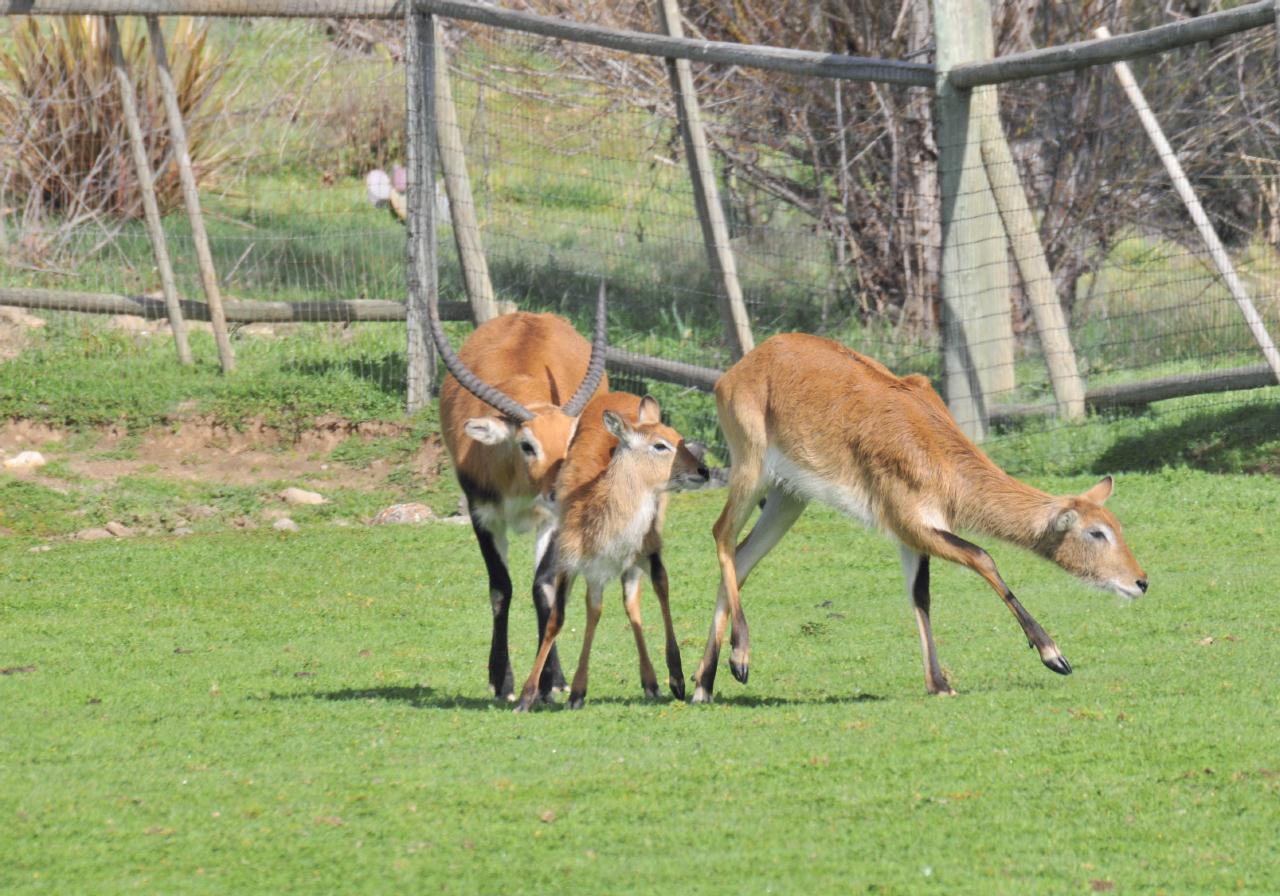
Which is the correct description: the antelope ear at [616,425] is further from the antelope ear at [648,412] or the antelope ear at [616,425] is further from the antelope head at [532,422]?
the antelope head at [532,422]

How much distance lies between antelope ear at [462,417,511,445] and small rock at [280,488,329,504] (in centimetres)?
418

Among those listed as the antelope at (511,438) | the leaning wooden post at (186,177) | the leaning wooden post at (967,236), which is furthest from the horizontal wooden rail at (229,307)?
the antelope at (511,438)

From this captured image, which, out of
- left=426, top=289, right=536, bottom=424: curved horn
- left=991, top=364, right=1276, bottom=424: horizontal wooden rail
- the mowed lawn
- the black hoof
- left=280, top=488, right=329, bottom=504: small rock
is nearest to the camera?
the mowed lawn

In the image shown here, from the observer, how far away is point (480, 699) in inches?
296

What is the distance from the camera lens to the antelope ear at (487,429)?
25.3 ft

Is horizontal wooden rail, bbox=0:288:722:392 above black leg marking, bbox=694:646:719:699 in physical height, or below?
above

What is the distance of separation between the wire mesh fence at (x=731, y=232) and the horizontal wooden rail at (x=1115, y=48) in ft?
6.37

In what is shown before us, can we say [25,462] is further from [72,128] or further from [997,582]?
[997,582]

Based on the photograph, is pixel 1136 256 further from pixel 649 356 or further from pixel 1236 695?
pixel 1236 695

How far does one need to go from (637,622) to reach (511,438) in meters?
1.21

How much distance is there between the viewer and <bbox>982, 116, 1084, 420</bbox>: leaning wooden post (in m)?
10.8

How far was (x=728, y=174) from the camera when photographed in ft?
45.0

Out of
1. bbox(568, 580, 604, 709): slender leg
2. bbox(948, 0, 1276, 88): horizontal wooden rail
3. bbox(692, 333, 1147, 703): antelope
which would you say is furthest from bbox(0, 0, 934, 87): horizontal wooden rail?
bbox(568, 580, 604, 709): slender leg

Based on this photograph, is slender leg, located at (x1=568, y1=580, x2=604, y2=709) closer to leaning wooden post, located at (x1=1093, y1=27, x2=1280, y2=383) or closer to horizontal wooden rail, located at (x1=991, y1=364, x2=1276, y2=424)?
horizontal wooden rail, located at (x1=991, y1=364, x2=1276, y2=424)
